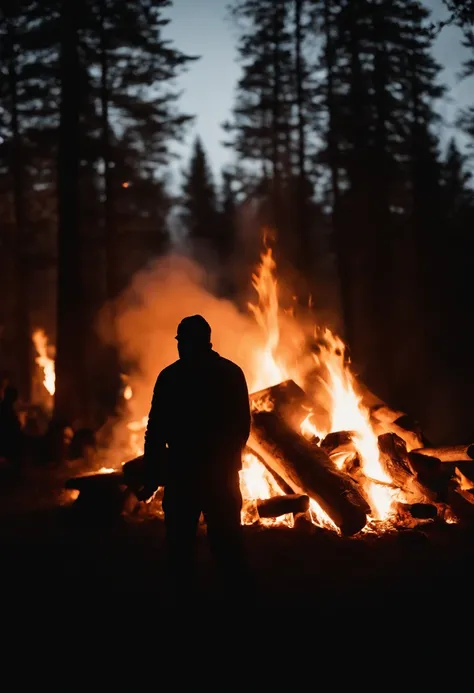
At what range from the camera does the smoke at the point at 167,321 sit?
987cm

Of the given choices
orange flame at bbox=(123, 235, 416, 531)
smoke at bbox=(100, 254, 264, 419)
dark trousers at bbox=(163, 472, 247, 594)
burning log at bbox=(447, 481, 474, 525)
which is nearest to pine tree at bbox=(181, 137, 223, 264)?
smoke at bbox=(100, 254, 264, 419)

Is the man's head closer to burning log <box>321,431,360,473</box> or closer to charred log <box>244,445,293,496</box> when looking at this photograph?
charred log <box>244,445,293,496</box>

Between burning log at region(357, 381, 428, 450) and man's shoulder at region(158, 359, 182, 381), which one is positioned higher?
man's shoulder at region(158, 359, 182, 381)

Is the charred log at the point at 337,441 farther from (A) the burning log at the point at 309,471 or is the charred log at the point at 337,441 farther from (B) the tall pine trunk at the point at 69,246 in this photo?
(B) the tall pine trunk at the point at 69,246

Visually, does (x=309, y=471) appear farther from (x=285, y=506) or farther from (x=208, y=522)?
(x=208, y=522)

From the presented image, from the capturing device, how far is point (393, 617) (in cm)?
430

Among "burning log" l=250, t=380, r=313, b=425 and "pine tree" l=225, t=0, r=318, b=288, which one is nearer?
"burning log" l=250, t=380, r=313, b=425

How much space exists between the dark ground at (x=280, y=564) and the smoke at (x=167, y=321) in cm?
340

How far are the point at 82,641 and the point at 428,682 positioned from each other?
242cm

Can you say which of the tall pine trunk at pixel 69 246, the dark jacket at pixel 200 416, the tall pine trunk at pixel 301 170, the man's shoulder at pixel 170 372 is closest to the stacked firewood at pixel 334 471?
the dark jacket at pixel 200 416

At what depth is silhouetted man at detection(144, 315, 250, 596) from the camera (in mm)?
4098

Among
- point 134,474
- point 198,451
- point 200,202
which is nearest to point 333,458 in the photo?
point 134,474

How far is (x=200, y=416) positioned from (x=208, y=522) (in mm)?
771

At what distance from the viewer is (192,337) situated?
4.32 m
